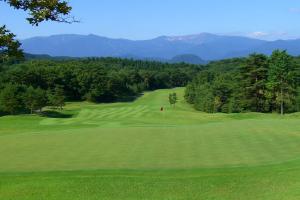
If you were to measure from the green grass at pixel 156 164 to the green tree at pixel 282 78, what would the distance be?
4108 cm

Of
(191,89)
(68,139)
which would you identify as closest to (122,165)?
(68,139)

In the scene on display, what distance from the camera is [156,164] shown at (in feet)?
47.2

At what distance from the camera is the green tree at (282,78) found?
61.8 meters

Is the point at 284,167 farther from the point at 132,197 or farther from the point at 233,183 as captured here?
the point at 132,197

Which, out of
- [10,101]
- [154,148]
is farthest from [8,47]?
[10,101]

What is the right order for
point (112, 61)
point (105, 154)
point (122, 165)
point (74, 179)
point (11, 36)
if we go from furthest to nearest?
point (112, 61)
point (105, 154)
point (122, 165)
point (74, 179)
point (11, 36)

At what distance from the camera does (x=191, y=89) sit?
101 metres

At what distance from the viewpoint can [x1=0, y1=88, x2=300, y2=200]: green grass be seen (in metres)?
10.6

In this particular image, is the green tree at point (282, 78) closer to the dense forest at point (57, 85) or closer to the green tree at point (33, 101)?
the green tree at point (33, 101)

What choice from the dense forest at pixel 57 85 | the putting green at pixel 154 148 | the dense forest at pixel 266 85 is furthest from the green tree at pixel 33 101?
the putting green at pixel 154 148

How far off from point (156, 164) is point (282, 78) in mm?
51616

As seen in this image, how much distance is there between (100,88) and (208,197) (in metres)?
95.5

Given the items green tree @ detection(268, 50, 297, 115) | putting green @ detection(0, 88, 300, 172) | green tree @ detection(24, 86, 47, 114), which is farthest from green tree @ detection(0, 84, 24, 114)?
putting green @ detection(0, 88, 300, 172)

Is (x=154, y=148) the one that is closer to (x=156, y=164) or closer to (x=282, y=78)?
(x=156, y=164)
